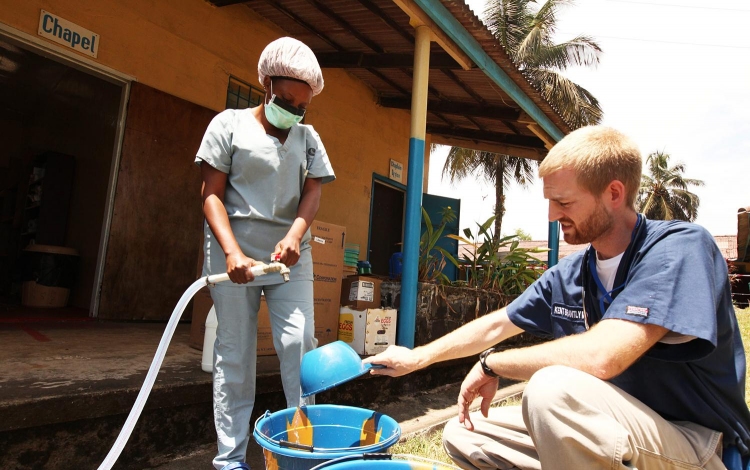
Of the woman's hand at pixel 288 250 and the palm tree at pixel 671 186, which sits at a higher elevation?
the palm tree at pixel 671 186

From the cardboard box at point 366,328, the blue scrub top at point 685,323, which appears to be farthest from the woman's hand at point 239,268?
the cardboard box at point 366,328

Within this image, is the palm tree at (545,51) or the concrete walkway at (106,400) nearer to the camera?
the concrete walkway at (106,400)

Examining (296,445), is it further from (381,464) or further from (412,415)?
(412,415)

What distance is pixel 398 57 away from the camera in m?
5.80

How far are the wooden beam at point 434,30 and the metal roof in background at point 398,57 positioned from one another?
3 cm

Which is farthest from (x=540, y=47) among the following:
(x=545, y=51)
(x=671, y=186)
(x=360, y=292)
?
(x=671, y=186)

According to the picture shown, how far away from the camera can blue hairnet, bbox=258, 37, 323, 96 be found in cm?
215

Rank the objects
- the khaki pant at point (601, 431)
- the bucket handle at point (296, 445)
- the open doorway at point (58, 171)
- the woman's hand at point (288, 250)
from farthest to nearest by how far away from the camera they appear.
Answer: the open doorway at point (58, 171), the woman's hand at point (288, 250), the bucket handle at point (296, 445), the khaki pant at point (601, 431)

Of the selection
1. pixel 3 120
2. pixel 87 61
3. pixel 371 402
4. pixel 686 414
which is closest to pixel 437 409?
pixel 371 402

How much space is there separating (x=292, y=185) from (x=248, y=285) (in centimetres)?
49

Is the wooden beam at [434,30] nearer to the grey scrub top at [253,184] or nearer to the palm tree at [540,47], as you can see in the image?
the grey scrub top at [253,184]

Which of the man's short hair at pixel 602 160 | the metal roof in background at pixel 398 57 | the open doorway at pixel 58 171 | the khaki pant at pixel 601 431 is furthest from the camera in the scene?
the open doorway at pixel 58 171

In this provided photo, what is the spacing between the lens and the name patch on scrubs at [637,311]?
53.0 inches

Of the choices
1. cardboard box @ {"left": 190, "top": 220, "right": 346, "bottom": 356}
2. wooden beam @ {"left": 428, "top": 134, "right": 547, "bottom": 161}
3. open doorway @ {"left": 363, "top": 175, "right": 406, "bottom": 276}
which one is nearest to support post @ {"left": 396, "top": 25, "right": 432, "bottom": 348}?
cardboard box @ {"left": 190, "top": 220, "right": 346, "bottom": 356}
